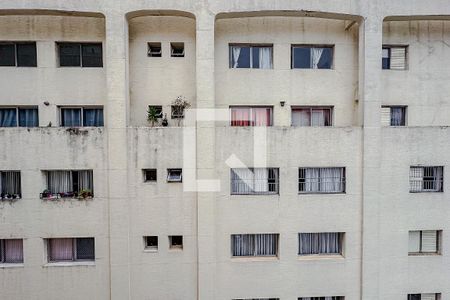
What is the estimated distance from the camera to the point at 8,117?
10.9 m

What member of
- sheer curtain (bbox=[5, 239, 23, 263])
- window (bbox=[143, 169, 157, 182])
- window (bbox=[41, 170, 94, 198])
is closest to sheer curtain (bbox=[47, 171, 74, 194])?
window (bbox=[41, 170, 94, 198])

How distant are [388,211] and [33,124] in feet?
49.8

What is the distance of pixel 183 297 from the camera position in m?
10.5

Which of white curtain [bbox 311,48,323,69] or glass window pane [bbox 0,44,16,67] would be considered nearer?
glass window pane [bbox 0,44,16,67]

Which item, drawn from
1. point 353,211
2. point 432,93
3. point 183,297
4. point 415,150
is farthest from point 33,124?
point 432,93

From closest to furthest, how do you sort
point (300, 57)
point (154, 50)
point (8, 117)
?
point (8, 117) < point (154, 50) < point (300, 57)

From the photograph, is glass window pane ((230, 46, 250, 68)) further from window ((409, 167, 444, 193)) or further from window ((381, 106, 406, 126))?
window ((409, 167, 444, 193))

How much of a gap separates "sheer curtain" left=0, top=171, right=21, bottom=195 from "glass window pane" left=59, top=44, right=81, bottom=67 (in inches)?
192

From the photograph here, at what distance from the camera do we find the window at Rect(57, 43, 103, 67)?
1098cm

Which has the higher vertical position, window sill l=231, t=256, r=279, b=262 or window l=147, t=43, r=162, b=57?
window l=147, t=43, r=162, b=57

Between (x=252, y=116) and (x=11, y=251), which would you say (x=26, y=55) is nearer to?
(x=11, y=251)

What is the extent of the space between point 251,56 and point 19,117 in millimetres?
10111

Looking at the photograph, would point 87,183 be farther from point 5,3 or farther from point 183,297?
point 5,3

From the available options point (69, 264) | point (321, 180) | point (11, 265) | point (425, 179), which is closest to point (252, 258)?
point (321, 180)
